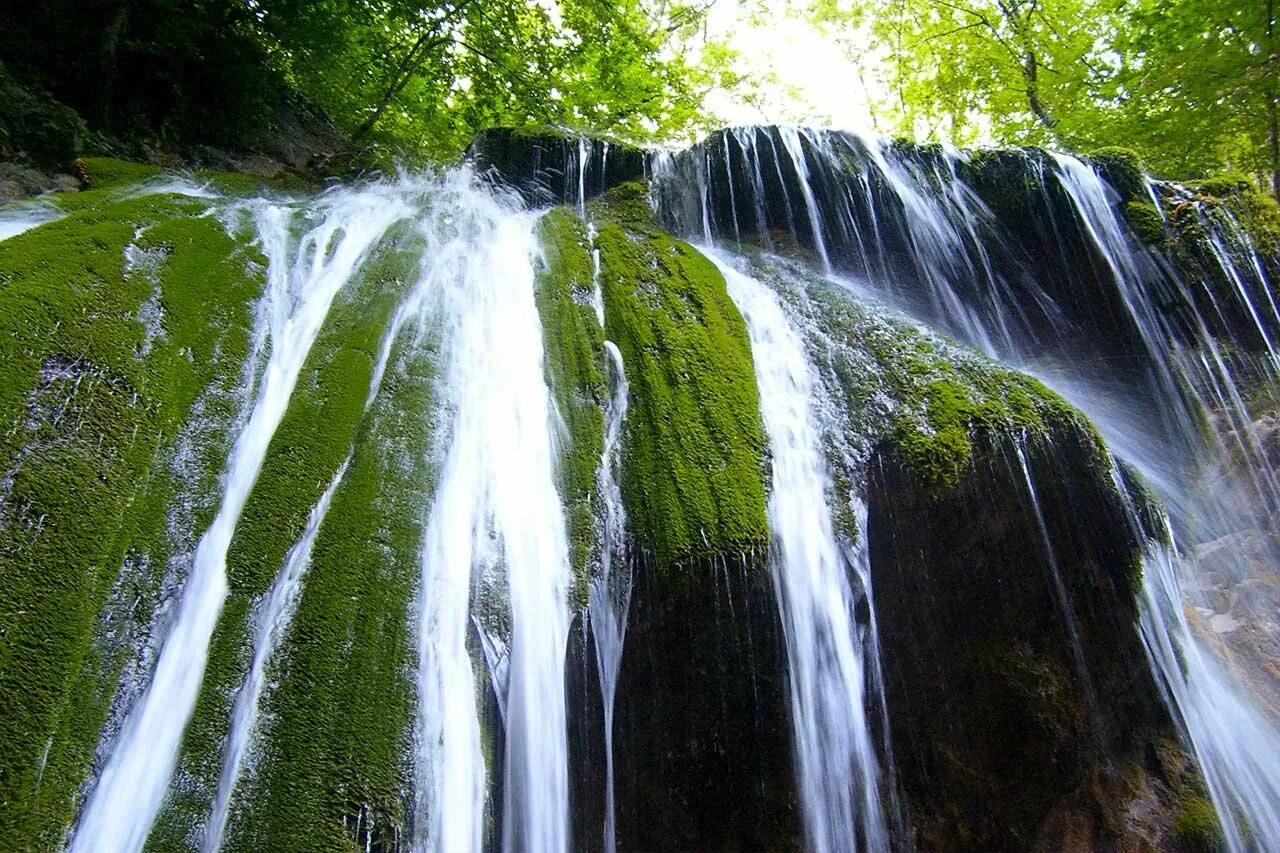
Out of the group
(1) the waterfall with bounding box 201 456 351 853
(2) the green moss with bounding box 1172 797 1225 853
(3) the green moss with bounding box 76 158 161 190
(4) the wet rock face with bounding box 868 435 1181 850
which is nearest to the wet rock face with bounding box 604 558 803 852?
(4) the wet rock face with bounding box 868 435 1181 850

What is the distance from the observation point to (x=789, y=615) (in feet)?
10.9

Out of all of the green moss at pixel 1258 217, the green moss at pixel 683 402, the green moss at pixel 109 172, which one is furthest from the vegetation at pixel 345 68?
the green moss at pixel 1258 217

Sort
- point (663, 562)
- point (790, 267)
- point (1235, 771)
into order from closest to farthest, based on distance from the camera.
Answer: point (663, 562), point (1235, 771), point (790, 267)

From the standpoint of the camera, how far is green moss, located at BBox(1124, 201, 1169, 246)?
6105 millimetres

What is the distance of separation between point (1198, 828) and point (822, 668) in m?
2.89

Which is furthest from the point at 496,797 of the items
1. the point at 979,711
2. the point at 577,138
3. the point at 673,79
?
the point at 673,79

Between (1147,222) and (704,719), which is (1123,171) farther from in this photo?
(704,719)

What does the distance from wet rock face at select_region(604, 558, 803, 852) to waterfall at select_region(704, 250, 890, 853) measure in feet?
0.29

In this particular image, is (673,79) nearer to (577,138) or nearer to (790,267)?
(577,138)

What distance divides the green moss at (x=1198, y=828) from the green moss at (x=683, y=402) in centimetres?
334

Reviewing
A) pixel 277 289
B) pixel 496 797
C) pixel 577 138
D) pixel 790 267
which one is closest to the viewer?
pixel 496 797

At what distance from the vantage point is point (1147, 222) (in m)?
6.13

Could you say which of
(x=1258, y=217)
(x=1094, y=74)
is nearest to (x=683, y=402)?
(x=1258, y=217)

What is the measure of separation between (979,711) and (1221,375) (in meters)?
4.03
